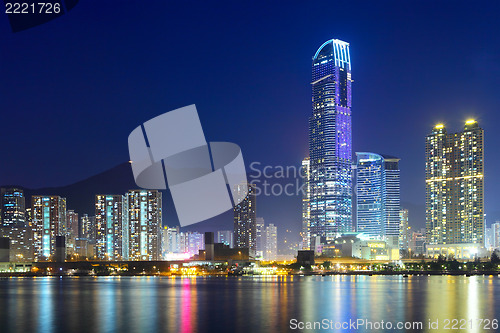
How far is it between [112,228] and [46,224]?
20.9 metres

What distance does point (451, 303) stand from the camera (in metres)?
48.0

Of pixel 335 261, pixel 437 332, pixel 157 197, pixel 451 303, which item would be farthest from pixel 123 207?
pixel 437 332

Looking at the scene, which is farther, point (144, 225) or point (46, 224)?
point (46, 224)

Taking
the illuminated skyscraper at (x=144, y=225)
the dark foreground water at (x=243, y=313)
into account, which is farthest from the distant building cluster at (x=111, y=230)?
the dark foreground water at (x=243, y=313)

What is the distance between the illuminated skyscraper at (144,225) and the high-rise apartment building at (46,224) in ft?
76.4

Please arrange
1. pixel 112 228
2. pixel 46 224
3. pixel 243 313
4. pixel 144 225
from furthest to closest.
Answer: pixel 46 224, pixel 112 228, pixel 144 225, pixel 243 313

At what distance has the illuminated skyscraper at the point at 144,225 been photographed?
177 metres

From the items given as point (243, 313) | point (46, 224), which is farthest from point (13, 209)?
point (243, 313)

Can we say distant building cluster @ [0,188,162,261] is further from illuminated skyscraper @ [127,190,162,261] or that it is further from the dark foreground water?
the dark foreground water

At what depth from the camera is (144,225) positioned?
Result: 177m

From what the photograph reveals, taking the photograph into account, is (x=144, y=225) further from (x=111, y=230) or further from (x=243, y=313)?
(x=243, y=313)

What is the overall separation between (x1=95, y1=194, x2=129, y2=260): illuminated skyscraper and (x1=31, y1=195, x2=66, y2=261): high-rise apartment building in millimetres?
13344

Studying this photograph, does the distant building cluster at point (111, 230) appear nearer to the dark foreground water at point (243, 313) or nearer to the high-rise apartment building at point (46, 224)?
the high-rise apartment building at point (46, 224)

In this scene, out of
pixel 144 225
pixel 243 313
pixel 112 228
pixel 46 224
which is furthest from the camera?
pixel 46 224
